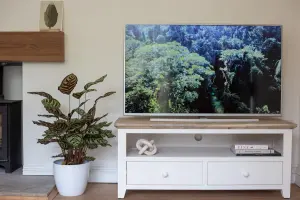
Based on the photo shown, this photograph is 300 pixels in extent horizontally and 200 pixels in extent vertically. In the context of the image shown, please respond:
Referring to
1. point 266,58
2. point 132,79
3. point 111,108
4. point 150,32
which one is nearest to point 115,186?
point 111,108

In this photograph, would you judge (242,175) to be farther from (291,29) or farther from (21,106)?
(21,106)

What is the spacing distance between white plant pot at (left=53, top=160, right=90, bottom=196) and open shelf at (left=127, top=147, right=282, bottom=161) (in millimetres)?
390

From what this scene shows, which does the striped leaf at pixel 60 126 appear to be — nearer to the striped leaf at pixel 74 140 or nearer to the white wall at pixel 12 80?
the striped leaf at pixel 74 140

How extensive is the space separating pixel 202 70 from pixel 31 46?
1504 mm

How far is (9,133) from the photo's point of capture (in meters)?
2.92

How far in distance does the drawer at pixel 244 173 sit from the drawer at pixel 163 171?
120 mm

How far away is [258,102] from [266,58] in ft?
1.24

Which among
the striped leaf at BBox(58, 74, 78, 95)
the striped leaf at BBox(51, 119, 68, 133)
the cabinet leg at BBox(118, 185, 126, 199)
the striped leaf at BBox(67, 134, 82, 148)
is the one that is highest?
the striped leaf at BBox(58, 74, 78, 95)

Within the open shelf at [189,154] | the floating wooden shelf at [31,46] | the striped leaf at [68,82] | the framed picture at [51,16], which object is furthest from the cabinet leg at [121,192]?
the framed picture at [51,16]

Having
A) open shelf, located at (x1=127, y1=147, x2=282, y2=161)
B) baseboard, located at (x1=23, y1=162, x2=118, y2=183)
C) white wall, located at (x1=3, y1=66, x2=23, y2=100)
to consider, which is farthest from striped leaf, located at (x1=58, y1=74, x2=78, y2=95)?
white wall, located at (x1=3, y1=66, x2=23, y2=100)

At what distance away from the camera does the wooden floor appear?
260 centimetres

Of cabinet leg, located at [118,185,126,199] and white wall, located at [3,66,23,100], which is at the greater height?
white wall, located at [3,66,23,100]

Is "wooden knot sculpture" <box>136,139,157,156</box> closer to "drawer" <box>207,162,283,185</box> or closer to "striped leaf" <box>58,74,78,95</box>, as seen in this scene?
"drawer" <box>207,162,283,185</box>

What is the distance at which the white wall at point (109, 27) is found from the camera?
2.95 meters
